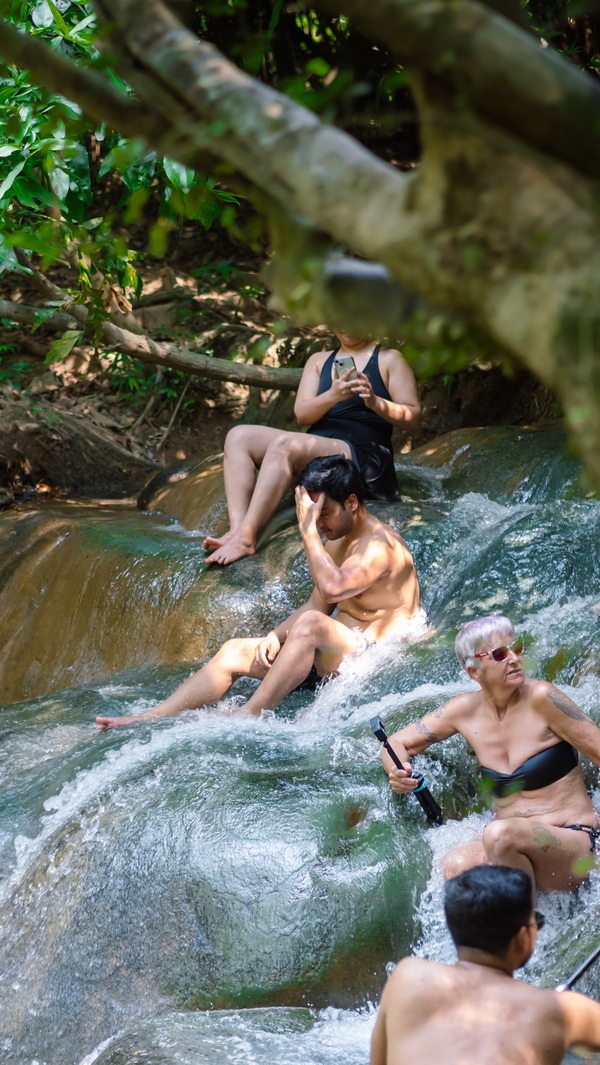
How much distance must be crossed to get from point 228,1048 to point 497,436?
4.76m

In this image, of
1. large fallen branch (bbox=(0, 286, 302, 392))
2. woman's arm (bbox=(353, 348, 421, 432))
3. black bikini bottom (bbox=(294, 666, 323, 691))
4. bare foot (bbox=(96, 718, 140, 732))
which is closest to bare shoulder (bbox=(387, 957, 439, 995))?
bare foot (bbox=(96, 718, 140, 732))

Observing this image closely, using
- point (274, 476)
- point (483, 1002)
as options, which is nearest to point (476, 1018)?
point (483, 1002)

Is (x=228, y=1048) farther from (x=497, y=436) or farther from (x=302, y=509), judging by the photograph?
(x=497, y=436)

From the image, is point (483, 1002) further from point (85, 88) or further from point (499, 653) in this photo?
point (85, 88)

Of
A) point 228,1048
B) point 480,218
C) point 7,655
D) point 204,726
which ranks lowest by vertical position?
point 7,655

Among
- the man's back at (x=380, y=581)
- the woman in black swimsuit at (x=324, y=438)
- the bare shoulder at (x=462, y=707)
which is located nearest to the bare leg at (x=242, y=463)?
the woman in black swimsuit at (x=324, y=438)

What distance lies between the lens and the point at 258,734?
4016 millimetres

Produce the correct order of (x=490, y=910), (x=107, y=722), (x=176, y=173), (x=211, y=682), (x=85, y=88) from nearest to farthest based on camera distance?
1. (x=85, y=88)
2. (x=490, y=910)
3. (x=176, y=173)
4. (x=107, y=722)
5. (x=211, y=682)

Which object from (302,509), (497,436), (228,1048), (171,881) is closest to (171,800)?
(171,881)

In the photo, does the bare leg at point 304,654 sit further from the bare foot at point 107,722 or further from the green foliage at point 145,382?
the green foliage at point 145,382

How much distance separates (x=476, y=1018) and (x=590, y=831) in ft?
4.08

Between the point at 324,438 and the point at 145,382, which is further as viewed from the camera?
the point at 145,382

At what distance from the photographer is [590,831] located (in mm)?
3078

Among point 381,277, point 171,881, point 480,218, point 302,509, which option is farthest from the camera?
point 302,509
